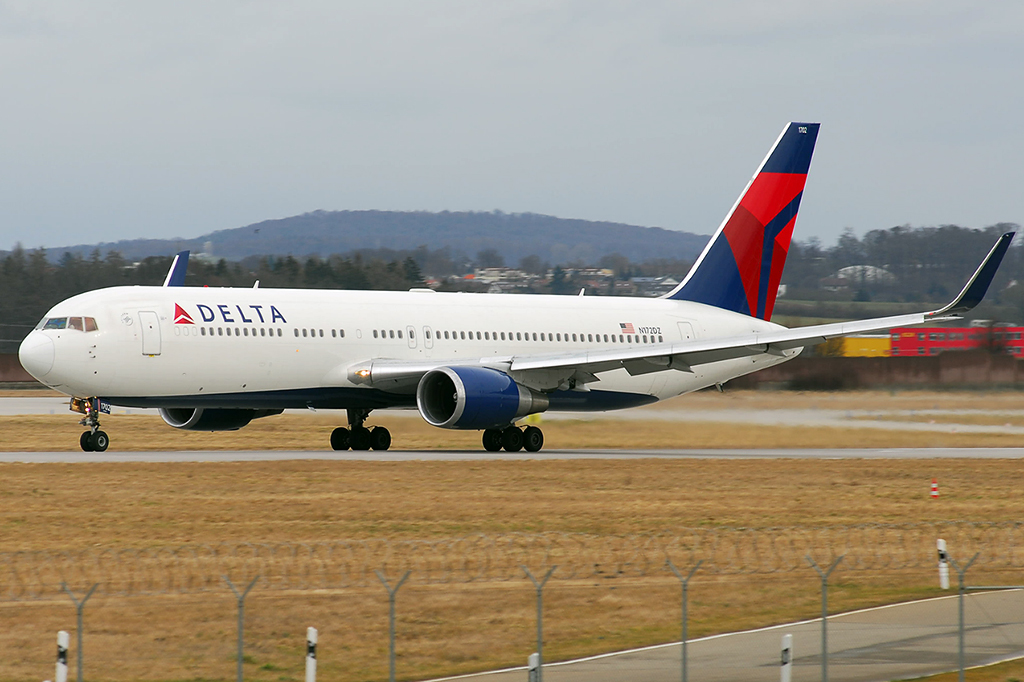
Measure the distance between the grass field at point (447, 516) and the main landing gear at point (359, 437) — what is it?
2.88ft

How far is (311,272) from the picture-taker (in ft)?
269

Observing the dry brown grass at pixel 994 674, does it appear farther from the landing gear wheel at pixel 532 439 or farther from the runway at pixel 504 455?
the landing gear wheel at pixel 532 439

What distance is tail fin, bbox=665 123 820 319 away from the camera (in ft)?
132

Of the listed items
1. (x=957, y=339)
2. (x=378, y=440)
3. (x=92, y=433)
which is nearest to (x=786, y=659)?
(x=92, y=433)

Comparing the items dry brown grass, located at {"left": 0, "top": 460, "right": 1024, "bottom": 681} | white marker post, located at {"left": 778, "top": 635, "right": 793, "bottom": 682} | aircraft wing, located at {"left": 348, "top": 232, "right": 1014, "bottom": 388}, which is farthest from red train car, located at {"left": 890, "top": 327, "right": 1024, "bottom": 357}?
white marker post, located at {"left": 778, "top": 635, "right": 793, "bottom": 682}

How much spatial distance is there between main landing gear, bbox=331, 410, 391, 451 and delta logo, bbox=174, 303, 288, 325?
12.0ft

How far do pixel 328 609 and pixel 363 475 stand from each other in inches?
589

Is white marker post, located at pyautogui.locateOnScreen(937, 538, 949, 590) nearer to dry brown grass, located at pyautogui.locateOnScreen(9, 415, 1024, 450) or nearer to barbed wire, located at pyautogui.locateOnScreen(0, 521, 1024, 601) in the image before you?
barbed wire, located at pyautogui.locateOnScreen(0, 521, 1024, 601)

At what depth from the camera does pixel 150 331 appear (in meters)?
30.3

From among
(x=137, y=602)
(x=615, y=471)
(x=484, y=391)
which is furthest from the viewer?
(x=484, y=391)

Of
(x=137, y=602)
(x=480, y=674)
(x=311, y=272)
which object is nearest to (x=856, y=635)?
(x=480, y=674)

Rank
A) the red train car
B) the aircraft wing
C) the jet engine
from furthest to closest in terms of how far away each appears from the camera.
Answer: the red train car < the jet engine < the aircraft wing

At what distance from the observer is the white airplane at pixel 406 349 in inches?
1192

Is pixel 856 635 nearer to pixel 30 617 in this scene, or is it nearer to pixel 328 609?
pixel 328 609
